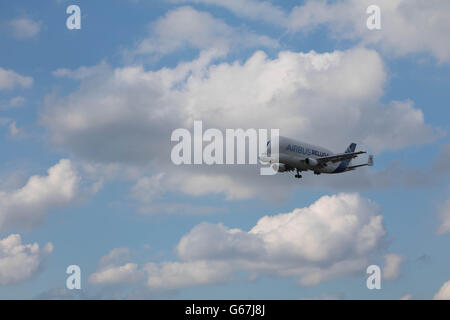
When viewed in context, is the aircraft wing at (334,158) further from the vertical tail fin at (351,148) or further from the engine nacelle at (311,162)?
the vertical tail fin at (351,148)

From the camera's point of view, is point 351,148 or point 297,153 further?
point 351,148

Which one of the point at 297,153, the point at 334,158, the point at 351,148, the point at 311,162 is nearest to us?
the point at 297,153

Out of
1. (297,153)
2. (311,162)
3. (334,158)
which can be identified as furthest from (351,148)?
(297,153)

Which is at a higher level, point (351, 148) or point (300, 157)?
point (351, 148)

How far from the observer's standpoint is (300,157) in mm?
142500

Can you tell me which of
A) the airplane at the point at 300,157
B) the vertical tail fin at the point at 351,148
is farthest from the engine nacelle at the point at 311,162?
the vertical tail fin at the point at 351,148

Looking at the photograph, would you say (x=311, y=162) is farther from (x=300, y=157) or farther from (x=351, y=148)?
(x=351, y=148)

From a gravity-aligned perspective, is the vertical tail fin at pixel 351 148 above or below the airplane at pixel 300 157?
above

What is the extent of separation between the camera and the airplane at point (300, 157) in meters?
138

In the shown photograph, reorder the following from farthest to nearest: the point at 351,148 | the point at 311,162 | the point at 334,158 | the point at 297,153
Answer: the point at 351,148 → the point at 334,158 → the point at 311,162 → the point at 297,153
